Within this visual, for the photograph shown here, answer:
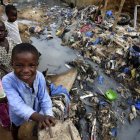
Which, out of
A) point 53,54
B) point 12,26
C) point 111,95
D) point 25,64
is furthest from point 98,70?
point 25,64

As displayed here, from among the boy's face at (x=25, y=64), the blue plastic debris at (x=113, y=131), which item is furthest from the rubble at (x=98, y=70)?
the boy's face at (x=25, y=64)

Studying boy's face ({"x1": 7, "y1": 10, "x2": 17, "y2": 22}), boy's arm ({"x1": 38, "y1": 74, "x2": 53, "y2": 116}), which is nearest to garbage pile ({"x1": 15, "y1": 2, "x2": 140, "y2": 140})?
boy's arm ({"x1": 38, "y1": 74, "x2": 53, "y2": 116})

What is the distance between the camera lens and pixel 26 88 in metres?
2.34

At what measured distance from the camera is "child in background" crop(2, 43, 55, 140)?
217 centimetres

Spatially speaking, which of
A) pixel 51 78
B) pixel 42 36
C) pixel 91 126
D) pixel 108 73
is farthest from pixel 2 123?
pixel 42 36

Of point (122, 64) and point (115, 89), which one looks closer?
point (115, 89)

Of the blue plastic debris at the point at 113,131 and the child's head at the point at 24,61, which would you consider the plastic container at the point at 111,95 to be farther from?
the child's head at the point at 24,61

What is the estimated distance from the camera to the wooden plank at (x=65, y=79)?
194 inches

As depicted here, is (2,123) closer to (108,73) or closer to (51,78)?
(51,78)

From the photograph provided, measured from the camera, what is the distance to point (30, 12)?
935 centimetres

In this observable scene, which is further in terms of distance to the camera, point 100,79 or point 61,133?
point 100,79

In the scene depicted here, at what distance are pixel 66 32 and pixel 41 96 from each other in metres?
5.40

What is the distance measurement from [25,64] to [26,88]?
0.26m

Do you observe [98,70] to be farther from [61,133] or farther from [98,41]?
[61,133]
